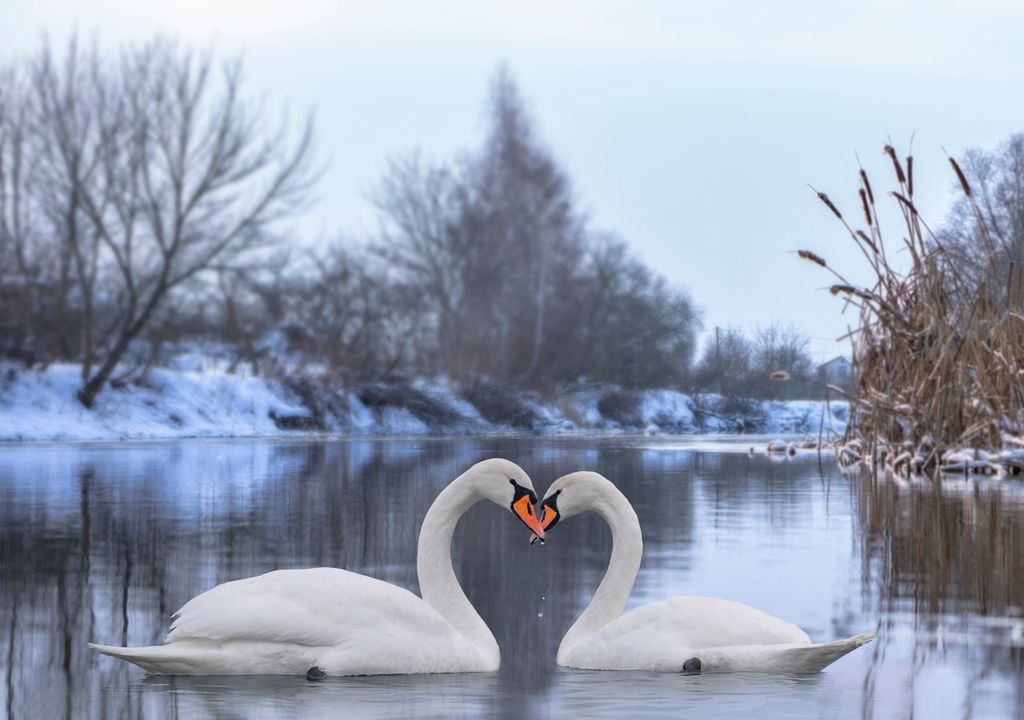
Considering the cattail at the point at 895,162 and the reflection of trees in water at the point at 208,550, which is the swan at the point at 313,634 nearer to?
the reflection of trees in water at the point at 208,550

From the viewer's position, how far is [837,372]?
1519 centimetres

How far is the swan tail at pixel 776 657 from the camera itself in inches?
153

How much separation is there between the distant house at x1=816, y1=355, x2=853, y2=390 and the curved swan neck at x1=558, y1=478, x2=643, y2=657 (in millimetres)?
8703

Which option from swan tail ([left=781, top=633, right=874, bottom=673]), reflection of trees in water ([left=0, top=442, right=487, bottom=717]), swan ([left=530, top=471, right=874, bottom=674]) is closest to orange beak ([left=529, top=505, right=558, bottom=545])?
swan ([left=530, top=471, right=874, bottom=674])

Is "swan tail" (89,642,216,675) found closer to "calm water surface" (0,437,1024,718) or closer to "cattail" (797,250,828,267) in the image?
"calm water surface" (0,437,1024,718)

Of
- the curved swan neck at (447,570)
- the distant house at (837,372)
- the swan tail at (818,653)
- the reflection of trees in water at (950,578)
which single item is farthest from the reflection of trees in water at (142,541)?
the distant house at (837,372)

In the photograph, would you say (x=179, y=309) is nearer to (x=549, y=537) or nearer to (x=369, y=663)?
(x=549, y=537)

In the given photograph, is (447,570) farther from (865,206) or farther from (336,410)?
(336,410)

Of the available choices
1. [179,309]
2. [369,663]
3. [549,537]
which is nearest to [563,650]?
[369,663]

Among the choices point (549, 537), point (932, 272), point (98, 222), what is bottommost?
point (549, 537)

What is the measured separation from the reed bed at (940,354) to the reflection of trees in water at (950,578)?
1.56 metres

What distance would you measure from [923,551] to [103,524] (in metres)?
4.38

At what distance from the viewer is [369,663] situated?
3.93 metres

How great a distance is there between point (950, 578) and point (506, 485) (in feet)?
Answer: 7.77
